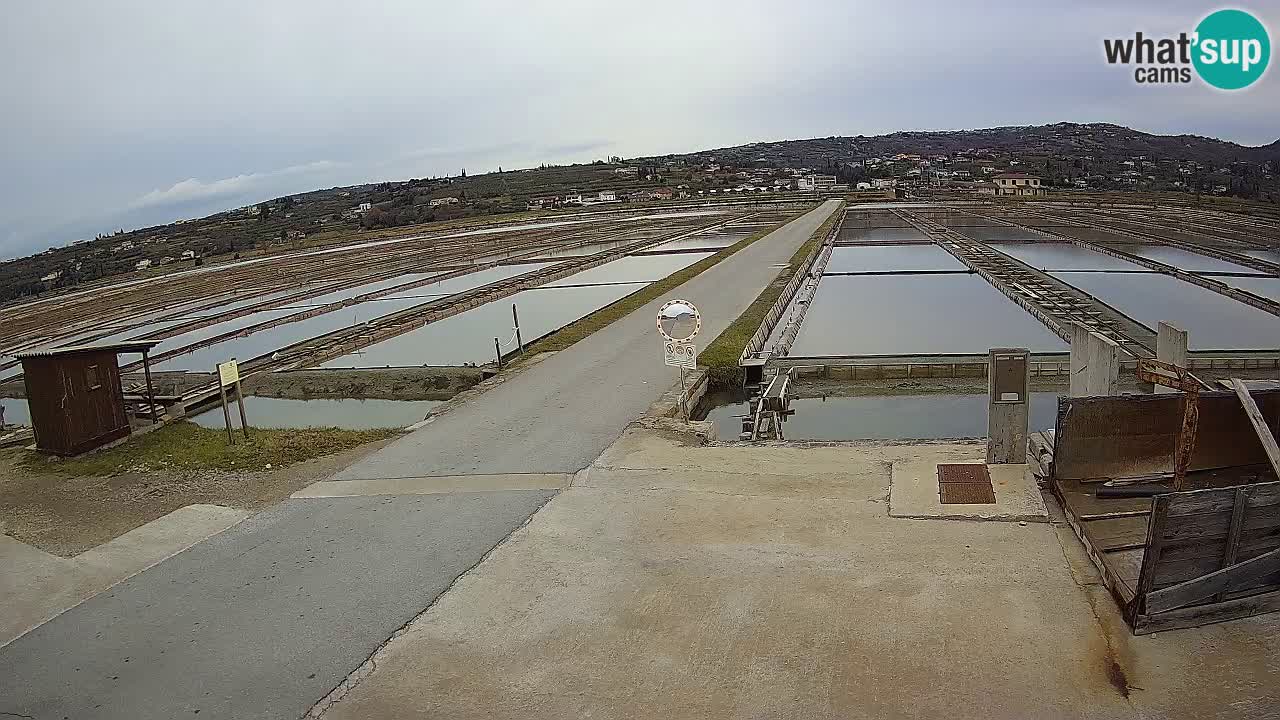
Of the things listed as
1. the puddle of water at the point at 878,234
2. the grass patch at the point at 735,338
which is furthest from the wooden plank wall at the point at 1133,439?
the puddle of water at the point at 878,234

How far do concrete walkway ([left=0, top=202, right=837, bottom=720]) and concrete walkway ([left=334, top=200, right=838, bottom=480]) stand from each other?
1.6 inches

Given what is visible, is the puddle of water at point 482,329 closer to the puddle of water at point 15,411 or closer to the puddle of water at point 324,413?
the puddle of water at point 324,413

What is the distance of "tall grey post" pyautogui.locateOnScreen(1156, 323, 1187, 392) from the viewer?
261 inches

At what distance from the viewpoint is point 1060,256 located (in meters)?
30.1

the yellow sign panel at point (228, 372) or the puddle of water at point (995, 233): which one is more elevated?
the yellow sign panel at point (228, 372)

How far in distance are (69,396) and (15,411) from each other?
26.3 ft

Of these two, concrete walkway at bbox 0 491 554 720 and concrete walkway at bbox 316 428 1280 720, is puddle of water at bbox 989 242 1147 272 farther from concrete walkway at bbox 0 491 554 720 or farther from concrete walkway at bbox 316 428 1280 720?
concrete walkway at bbox 0 491 554 720

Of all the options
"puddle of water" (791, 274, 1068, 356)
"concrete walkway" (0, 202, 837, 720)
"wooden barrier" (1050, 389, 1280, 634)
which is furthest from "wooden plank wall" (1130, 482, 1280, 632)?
"puddle of water" (791, 274, 1068, 356)

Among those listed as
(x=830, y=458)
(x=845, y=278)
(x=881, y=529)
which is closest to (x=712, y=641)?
(x=881, y=529)

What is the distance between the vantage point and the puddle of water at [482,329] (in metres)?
17.4

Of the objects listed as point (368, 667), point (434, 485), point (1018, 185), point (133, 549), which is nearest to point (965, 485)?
point (368, 667)

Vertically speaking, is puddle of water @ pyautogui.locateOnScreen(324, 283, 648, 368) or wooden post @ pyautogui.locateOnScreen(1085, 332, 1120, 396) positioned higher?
wooden post @ pyautogui.locateOnScreen(1085, 332, 1120, 396)

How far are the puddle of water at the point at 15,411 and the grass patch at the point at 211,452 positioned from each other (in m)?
5.88

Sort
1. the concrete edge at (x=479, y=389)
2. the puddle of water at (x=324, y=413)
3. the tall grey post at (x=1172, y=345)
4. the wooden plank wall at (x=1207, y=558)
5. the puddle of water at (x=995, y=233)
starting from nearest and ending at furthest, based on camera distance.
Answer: the wooden plank wall at (x=1207, y=558) < the tall grey post at (x=1172, y=345) < the concrete edge at (x=479, y=389) < the puddle of water at (x=324, y=413) < the puddle of water at (x=995, y=233)
